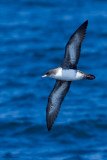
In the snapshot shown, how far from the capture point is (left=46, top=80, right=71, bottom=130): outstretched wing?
1066cm

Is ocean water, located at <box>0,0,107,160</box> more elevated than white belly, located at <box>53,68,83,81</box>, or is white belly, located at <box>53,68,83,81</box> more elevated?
ocean water, located at <box>0,0,107,160</box>

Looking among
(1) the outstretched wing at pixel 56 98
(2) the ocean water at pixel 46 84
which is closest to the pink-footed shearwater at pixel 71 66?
(1) the outstretched wing at pixel 56 98

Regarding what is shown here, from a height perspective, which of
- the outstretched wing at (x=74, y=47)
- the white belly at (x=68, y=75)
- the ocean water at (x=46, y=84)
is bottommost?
the white belly at (x=68, y=75)

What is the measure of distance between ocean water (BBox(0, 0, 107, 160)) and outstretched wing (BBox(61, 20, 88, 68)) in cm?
509

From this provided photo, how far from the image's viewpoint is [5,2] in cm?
2491

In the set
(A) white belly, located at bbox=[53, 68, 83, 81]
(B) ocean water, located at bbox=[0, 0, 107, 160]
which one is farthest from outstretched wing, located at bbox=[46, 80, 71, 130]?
(B) ocean water, located at bbox=[0, 0, 107, 160]

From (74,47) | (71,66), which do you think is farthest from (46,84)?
(74,47)

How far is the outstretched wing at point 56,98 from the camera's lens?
35.0 ft

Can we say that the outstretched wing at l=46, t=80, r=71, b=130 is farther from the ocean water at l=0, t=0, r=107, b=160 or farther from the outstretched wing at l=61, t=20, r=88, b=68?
the ocean water at l=0, t=0, r=107, b=160

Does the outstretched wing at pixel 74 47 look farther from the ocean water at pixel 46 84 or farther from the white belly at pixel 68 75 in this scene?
A: the ocean water at pixel 46 84

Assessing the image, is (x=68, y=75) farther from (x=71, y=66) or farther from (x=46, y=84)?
(x=46, y=84)

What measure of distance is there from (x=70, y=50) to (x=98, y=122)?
714 cm

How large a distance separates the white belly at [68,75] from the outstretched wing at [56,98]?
77cm

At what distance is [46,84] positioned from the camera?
727 inches
